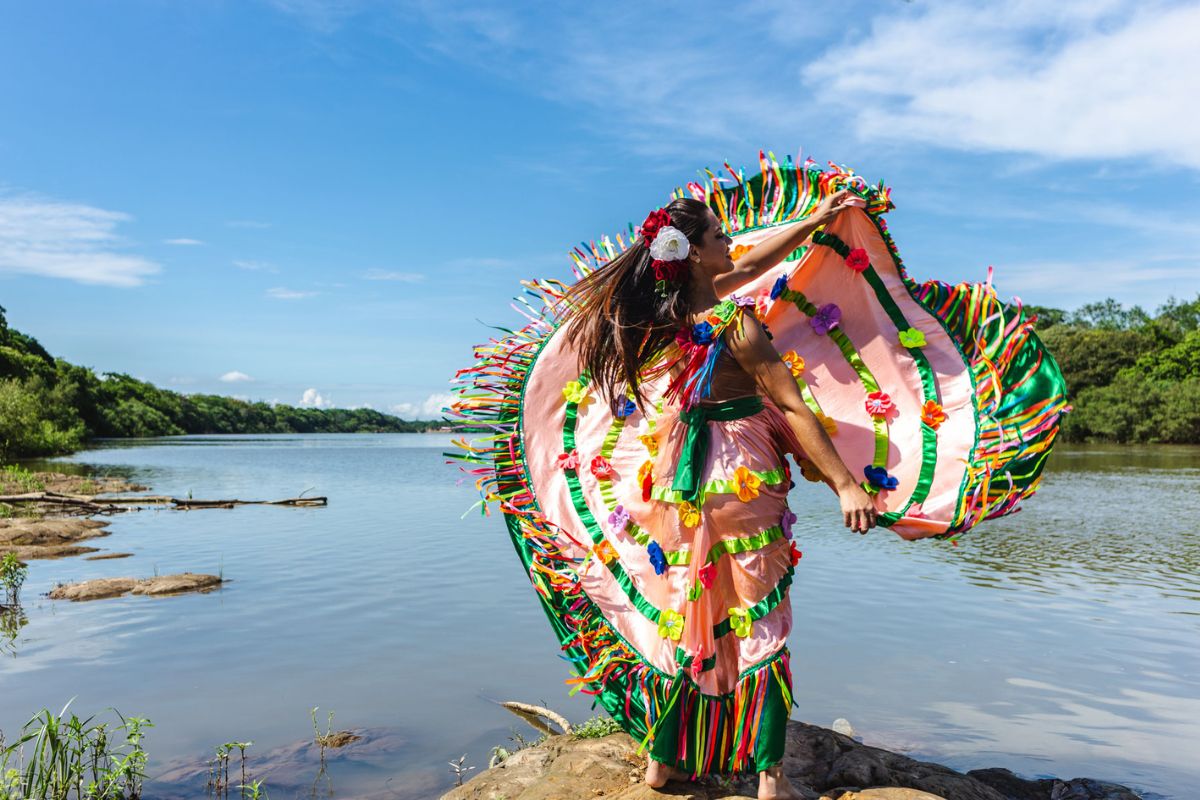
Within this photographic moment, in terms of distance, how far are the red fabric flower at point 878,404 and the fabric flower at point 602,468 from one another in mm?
990

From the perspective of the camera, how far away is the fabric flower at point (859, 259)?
3.24m

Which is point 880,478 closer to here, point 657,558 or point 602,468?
point 657,558

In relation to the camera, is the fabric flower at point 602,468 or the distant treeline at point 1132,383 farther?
the distant treeline at point 1132,383

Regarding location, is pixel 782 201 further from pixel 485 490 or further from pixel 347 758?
pixel 347 758

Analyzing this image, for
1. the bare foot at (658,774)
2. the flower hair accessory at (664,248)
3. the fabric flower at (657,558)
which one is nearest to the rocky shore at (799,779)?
the bare foot at (658,774)

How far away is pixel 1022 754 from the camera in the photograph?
4.69 m

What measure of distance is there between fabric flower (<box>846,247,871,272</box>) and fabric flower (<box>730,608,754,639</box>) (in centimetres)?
134

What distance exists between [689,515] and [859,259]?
117 centimetres

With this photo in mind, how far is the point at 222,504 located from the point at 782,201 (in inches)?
613

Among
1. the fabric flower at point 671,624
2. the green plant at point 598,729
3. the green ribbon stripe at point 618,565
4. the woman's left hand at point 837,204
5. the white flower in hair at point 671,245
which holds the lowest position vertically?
the green plant at point 598,729

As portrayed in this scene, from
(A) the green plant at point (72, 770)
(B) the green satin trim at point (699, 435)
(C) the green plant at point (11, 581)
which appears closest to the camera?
(B) the green satin trim at point (699, 435)

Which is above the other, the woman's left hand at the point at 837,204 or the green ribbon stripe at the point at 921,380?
the woman's left hand at the point at 837,204

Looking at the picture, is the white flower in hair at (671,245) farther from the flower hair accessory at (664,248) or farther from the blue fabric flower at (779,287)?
the blue fabric flower at (779,287)

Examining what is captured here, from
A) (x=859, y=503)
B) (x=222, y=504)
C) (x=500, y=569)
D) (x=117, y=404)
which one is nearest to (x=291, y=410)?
(x=117, y=404)
